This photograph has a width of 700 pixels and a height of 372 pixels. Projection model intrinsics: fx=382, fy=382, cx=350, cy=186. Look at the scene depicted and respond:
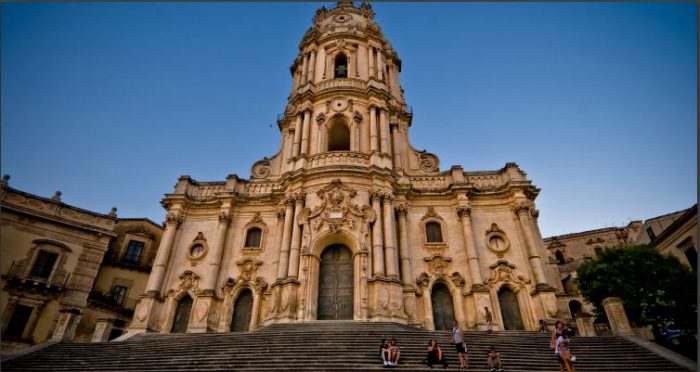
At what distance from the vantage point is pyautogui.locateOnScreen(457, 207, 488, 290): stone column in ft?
63.8

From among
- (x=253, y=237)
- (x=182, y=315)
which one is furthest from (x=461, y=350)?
(x=182, y=315)

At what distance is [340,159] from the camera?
22.2 m

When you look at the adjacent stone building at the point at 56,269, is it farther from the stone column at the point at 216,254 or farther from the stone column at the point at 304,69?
the stone column at the point at 304,69

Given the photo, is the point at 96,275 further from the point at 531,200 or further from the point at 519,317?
the point at 531,200

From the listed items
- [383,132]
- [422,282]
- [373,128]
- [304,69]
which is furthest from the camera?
[304,69]

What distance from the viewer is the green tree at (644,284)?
17.6m

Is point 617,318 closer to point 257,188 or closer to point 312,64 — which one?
point 257,188

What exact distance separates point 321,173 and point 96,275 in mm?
16520

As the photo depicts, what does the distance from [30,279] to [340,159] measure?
19212 millimetres

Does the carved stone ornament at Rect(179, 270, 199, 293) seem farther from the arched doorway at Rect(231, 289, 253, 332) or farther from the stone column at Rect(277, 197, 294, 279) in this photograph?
the stone column at Rect(277, 197, 294, 279)

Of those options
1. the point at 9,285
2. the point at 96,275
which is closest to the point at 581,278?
the point at 96,275

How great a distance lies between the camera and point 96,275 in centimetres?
2470

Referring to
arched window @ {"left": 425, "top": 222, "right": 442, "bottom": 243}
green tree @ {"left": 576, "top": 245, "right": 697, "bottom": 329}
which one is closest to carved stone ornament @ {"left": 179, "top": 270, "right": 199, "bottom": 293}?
arched window @ {"left": 425, "top": 222, "right": 442, "bottom": 243}

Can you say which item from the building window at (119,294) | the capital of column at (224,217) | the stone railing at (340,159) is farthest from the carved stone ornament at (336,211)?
the building window at (119,294)
